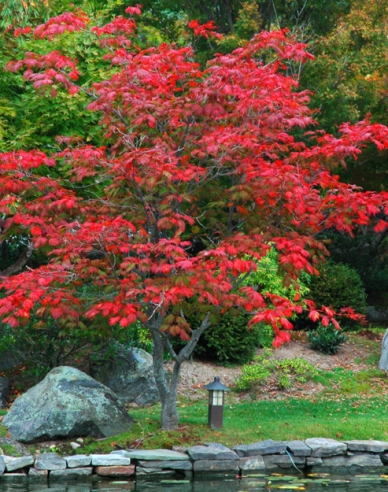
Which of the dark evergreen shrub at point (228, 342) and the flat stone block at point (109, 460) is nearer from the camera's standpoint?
the flat stone block at point (109, 460)

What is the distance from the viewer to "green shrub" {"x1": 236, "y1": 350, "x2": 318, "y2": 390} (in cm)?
1220

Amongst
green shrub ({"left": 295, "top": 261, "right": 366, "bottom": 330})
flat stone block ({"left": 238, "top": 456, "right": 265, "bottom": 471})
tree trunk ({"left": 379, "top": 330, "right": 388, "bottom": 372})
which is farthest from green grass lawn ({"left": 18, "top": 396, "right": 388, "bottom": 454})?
green shrub ({"left": 295, "top": 261, "right": 366, "bottom": 330})

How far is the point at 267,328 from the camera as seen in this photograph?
46.7 ft

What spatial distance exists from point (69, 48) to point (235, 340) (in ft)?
20.3

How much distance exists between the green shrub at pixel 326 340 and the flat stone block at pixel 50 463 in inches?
270

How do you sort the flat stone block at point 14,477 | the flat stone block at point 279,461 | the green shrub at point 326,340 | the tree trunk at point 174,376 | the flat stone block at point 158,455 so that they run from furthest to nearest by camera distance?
the green shrub at point 326,340 < the tree trunk at point 174,376 < the flat stone block at point 279,461 < the flat stone block at point 158,455 < the flat stone block at point 14,477

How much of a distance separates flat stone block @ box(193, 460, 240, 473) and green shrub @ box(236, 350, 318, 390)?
3.48 meters

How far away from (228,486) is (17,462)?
2405 millimetres

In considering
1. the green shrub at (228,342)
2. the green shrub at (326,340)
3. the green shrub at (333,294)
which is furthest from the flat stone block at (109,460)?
the green shrub at (333,294)

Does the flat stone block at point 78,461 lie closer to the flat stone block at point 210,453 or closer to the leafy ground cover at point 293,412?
the leafy ground cover at point 293,412

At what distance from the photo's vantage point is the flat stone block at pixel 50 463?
848cm

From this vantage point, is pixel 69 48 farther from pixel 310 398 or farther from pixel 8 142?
pixel 310 398

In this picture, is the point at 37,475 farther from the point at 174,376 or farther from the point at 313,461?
the point at 313,461

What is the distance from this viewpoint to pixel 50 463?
8.51 m
